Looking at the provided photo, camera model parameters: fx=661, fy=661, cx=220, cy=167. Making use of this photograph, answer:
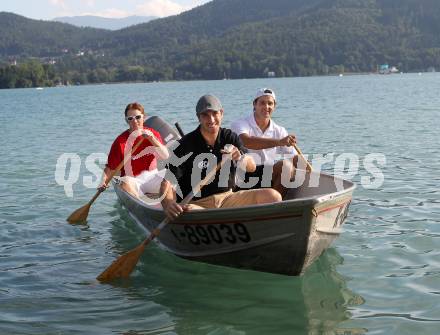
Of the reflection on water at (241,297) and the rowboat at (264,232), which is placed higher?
the rowboat at (264,232)

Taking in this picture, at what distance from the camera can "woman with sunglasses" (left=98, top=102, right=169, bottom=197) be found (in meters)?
9.69

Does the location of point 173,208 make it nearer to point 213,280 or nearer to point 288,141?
point 213,280

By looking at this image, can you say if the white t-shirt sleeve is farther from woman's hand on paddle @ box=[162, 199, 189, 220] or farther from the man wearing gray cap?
woman's hand on paddle @ box=[162, 199, 189, 220]

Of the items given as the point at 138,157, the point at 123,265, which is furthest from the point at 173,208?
the point at 138,157

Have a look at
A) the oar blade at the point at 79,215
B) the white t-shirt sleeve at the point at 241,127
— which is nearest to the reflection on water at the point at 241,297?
the white t-shirt sleeve at the point at 241,127

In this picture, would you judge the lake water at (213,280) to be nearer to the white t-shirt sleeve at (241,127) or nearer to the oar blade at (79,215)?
the oar blade at (79,215)

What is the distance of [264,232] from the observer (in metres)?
6.76

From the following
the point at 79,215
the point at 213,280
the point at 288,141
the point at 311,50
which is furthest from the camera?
the point at 311,50

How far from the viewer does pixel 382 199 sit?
11227mm

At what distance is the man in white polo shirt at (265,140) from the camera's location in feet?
26.9

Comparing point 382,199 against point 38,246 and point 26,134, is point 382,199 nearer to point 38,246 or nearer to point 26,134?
point 38,246

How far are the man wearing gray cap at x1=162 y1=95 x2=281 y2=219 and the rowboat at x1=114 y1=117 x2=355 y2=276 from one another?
30cm

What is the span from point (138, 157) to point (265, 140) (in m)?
2.61

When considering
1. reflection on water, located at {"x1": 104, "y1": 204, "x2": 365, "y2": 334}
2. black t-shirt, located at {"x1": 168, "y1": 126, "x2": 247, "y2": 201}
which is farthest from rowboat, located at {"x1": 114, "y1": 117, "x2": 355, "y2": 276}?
black t-shirt, located at {"x1": 168, "y1": 126, "x2": 247, "y2": 201}
